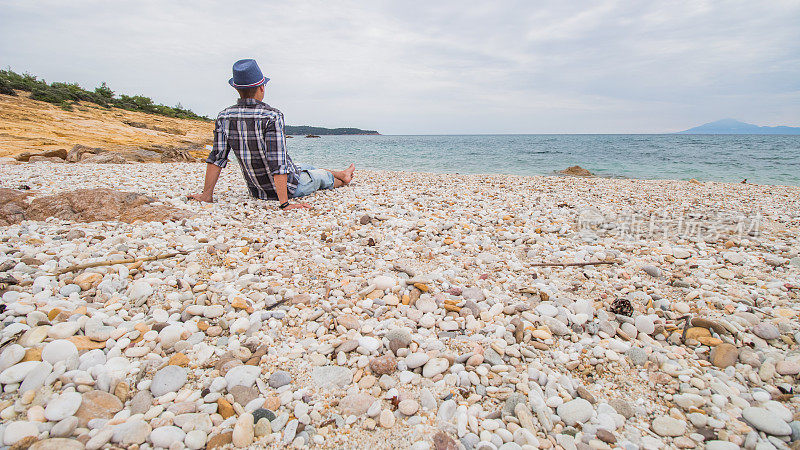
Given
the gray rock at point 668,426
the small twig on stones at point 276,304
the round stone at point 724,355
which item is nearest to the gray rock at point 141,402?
the small twig on stones at point 276,304

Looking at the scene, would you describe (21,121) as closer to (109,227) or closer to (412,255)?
(109,227)

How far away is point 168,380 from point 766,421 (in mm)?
2924

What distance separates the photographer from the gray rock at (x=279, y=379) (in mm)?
1882

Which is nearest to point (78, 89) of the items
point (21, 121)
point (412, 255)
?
point (21, 121)

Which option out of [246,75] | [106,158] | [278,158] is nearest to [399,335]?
[278,158]

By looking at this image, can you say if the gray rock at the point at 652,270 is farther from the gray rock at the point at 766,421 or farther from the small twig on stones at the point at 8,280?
the small twig on stones at the point at 8,280

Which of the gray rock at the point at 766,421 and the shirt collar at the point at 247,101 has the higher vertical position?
the shirt collar at the point at 247,101

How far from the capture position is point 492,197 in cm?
720

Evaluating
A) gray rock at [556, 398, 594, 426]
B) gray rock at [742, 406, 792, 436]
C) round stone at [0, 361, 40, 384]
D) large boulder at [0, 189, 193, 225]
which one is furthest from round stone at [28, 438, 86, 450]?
large boulder at [0, 189, 193, 225]

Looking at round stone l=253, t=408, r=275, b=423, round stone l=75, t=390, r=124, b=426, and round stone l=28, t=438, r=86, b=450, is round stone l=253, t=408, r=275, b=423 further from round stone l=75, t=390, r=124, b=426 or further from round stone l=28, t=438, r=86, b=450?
round stone l=28, t=438, r=86, b=450

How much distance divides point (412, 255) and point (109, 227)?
3338 millimetres

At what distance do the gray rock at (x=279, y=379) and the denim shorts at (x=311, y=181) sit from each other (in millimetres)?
4201

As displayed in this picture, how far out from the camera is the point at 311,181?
613 centimetres

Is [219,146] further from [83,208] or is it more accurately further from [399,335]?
[399,335]
